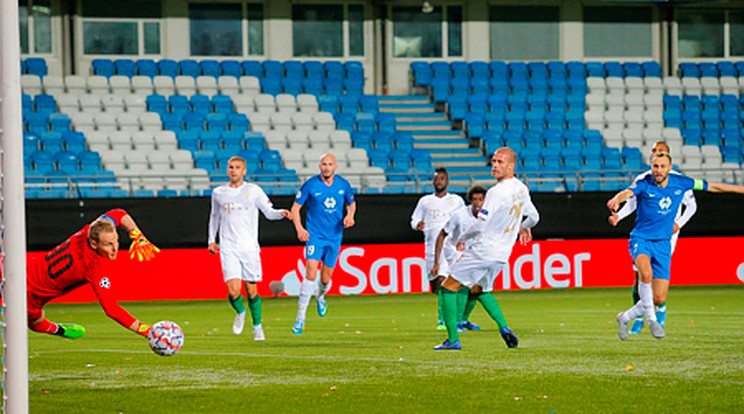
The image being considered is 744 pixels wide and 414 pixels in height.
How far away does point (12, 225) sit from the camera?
5.52 metres

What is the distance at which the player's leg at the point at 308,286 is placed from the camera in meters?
12.7

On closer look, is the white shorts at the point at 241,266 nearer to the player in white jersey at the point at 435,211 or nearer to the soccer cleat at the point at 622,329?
the player in white jersey at the point at 435,211

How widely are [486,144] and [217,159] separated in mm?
6267

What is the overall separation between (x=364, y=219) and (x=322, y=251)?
20.4ft

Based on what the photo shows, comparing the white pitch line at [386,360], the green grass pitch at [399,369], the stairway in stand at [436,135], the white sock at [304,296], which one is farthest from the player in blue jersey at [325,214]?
the stairway in stand at [436,135]

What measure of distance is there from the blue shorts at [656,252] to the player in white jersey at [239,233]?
387cm

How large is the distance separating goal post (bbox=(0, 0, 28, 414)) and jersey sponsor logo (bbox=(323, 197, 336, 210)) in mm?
8208

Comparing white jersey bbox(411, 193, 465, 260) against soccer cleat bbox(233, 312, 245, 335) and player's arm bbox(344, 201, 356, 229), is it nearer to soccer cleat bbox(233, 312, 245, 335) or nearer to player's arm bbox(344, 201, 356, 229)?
player's arm bbox(344, 201, 356, 229)

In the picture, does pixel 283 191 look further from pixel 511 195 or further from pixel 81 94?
pixel 511 195

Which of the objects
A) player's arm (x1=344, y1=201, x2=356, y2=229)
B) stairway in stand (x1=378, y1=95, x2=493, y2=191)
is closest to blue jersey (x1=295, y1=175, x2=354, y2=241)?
player's arm (x1=344, y1=201, x2=356, y2=229)

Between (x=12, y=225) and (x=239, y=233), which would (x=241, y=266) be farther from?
(x=12, y=225)

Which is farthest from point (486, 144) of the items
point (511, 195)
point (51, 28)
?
point (511, 195)

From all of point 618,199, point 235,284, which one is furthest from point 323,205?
point 618,199

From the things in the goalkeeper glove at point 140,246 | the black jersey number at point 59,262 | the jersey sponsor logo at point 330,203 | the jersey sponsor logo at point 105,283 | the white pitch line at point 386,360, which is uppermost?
the jersey sponsor logo at point 330,203
